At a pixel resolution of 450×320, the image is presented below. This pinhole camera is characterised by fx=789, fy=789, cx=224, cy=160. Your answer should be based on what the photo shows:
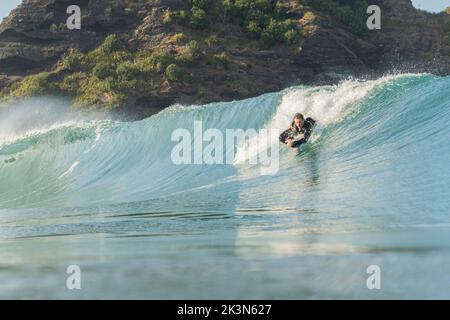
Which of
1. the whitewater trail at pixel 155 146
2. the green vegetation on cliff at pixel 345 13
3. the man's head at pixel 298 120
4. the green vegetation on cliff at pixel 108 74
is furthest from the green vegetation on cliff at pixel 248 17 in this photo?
the man's head at pixel 298 120

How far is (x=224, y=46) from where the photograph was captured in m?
64.3

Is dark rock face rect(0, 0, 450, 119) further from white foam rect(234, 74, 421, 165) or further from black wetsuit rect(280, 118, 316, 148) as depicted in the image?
black wetsuit rect(280, 118, 316, 148)

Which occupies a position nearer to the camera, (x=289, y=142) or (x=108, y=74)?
(x=289, y=142)

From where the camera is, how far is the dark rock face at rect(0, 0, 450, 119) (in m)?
63.1

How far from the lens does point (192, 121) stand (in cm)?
2911

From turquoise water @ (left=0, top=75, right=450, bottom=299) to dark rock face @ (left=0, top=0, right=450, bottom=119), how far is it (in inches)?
1285

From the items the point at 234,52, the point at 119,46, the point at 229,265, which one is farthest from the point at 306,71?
the point at 229,265

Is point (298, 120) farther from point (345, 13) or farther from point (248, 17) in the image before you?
point (345, 13)

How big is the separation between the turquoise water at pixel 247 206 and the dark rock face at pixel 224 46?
32.6m

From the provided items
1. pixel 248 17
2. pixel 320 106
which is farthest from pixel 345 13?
pixel 320 106

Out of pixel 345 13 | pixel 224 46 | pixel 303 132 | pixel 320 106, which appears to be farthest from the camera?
pixel 345 13

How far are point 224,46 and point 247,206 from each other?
170 ft

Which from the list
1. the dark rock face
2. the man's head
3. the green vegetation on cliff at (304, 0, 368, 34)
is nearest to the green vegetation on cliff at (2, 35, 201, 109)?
the dark rock face
